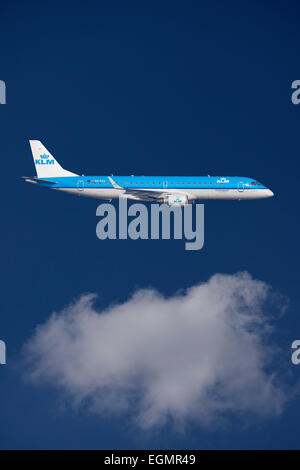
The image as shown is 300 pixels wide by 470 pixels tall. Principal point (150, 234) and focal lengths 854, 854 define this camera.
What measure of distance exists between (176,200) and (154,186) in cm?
513

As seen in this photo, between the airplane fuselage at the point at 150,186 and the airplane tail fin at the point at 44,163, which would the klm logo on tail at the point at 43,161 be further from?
the airplane fuselage at the point at 150,186

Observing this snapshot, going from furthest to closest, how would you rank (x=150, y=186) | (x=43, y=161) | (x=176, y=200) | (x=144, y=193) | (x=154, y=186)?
(x=43, y=161) → (x=154, y=186) → (x=150, y=186) → (x=176, y=200) → (x=144, y=193)

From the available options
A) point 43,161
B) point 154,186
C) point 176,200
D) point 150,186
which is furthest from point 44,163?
point 176,200

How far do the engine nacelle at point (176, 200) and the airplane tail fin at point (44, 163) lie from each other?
61.4 ft

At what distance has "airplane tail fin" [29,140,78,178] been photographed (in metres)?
155

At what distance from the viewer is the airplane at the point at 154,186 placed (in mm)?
149375

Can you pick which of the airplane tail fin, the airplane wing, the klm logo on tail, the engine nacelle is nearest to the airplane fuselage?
the airplane wing

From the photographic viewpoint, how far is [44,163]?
515 ft

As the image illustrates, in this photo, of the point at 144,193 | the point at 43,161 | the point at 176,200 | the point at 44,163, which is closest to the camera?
the point at 144,193

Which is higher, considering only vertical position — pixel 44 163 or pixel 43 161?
pixel 43 161

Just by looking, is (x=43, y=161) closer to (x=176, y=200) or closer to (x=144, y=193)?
(x=144, y=193)
